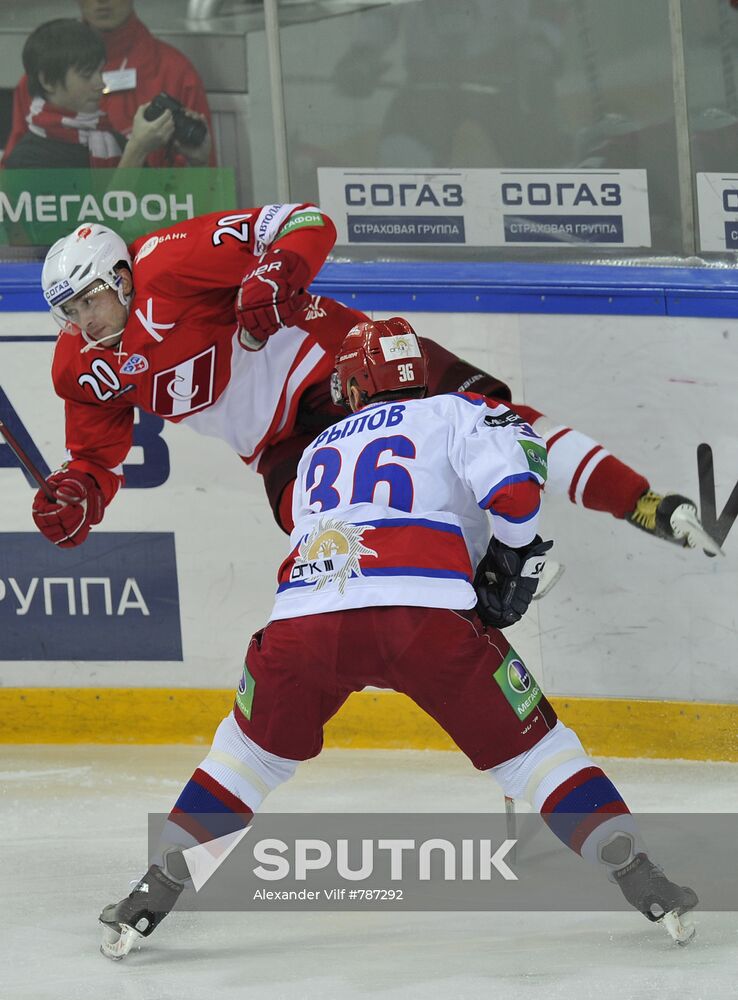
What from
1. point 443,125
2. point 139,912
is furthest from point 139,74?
point 139,912

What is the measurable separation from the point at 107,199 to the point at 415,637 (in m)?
2.22

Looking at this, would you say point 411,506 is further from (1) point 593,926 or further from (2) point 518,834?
(2) point 518,834

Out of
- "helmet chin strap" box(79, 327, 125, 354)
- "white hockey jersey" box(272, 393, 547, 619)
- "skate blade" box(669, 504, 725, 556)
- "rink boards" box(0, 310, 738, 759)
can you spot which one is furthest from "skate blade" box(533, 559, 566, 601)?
"helmet chin strap" box(79, 327, 125, 354)

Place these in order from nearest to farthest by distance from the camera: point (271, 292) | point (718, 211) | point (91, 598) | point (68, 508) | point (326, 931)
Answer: point (326, 931) < point (271, 292) < point (68, 508) < point (718, 211) < point (91, 598)

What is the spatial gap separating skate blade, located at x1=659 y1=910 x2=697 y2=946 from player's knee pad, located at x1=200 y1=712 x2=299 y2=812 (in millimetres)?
734

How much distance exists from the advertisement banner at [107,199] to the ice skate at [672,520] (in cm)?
162

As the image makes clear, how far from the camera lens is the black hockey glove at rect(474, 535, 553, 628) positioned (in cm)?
282

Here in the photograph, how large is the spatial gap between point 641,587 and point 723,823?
0.66m

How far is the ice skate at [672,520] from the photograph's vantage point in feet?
10.9

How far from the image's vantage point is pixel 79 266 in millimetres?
3322

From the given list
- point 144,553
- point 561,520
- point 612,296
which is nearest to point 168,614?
point 144,553

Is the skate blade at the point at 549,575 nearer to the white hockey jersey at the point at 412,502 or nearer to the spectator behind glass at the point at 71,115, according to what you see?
the white hockey jersey at the point at 412,502

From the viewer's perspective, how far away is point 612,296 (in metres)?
3.88

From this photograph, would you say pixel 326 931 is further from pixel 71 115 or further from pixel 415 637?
pixel 71 115
